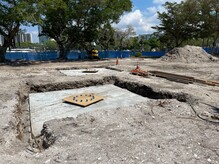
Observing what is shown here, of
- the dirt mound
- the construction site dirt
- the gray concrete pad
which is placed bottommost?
the gray concrete pad

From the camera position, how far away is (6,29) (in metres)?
20.0

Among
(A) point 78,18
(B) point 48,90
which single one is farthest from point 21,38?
(B) point 48,90

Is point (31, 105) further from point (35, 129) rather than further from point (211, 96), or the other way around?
point (211, 96)

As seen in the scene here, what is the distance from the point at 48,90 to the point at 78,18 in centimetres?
1519

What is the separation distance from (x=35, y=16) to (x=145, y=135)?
16.8 m

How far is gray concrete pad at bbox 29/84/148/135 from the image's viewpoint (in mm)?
6121

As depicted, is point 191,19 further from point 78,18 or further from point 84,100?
point 84,100

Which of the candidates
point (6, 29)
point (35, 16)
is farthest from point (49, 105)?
point (6, 29)

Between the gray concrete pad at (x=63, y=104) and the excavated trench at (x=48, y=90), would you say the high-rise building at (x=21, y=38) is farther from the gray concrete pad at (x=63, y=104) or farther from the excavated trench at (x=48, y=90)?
the gray concrete pad at (x=63, y=104)

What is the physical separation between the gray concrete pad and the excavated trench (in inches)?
8.3

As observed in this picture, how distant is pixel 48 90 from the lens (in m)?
9.48

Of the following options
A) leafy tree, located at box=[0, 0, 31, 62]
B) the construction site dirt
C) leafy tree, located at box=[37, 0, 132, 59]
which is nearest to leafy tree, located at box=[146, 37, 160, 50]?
leafy tree, located at box=[37, 0, 132, 59]

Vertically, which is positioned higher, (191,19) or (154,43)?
(191,19)

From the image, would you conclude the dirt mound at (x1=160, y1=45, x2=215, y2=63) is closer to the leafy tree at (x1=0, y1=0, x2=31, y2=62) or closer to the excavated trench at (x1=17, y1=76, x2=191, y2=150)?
the excavated trench at (x1=17, y1=76, x2=191, y2=150)
